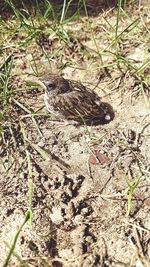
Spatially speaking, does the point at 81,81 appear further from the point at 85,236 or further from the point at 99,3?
the point at 85,236

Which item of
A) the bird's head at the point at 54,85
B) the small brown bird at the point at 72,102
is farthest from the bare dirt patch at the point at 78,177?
the bird's head at the point at 54,85

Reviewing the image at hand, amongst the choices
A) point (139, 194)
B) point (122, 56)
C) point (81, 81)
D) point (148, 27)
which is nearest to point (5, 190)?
point (139, 194)

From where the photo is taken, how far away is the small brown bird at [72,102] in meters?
4.84

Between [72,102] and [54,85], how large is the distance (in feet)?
0.74

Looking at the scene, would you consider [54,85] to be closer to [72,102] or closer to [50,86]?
[50,86]

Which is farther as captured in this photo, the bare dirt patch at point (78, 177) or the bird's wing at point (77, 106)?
the bird's wing at point (77, 106)

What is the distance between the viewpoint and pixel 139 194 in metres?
4.50

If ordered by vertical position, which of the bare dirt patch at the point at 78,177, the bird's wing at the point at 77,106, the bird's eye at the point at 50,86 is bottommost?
the bare dirt patch at the point at 78,177

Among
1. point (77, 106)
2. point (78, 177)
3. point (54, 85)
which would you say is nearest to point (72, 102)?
point (77, 106)

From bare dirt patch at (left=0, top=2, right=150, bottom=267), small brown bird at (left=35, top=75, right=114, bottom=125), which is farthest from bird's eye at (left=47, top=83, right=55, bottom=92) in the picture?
bare dirt patch at (left=0, top=2, right=150, bottom=267)

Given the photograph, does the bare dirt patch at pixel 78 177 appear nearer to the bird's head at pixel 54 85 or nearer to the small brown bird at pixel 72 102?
the small brown bird at pixel 72 102

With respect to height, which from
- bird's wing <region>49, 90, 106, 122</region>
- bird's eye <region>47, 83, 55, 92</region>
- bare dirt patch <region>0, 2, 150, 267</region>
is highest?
bird's eye <region>47, 83, 55, 92</region>

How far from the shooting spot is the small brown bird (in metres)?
4.84

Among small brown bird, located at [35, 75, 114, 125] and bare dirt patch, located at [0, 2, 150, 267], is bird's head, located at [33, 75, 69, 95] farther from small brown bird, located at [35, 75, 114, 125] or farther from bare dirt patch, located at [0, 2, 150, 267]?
bare dirt patch, located at [0, 2, 150, 267]
